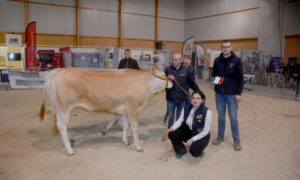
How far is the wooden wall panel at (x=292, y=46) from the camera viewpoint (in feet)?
55.0

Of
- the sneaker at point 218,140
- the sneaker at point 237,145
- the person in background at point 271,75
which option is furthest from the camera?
the person in background at point 271,75

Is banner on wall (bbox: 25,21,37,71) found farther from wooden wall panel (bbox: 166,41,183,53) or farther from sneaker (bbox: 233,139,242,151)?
wooden wall panel (bbox: 166,41,183,53)

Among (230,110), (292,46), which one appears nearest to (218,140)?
(230,110)

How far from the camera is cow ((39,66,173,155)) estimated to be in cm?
394

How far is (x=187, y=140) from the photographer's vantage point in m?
4.11

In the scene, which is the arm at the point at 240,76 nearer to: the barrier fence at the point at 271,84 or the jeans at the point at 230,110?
the jeans at the point at 230,110

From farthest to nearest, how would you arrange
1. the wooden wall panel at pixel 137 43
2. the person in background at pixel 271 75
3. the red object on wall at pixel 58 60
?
the wooden wall panel at pixel 137 43 < the person in background at pixel 271 75 < the red object on wall at pixel 58 60

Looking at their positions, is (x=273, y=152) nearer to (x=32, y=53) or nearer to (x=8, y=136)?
(x=8, y=136)

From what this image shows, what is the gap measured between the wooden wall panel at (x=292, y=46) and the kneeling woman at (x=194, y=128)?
16.0m

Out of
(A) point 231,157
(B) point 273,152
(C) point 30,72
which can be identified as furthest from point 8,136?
(C) point 30,72

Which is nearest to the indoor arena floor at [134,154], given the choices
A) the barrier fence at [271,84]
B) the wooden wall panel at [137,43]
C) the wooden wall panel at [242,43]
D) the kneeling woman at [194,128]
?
the kneeling woman at [194,128]

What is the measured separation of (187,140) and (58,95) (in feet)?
7.36

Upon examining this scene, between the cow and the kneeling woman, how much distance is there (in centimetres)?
69

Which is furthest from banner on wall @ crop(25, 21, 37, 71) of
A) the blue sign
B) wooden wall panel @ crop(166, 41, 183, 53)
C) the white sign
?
wooden wall panel @ crop(166, 41, 183, 53)
